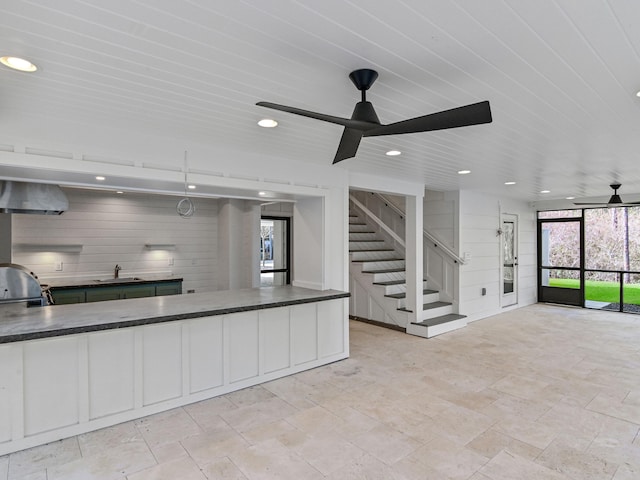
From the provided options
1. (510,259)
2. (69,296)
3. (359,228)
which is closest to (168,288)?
(69,296)

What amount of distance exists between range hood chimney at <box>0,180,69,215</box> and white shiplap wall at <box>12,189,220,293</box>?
1.60 m

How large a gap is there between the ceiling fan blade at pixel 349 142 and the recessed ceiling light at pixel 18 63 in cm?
169

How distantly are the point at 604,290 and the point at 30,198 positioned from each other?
33.8 ft

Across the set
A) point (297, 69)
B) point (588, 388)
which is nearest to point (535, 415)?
point (588, 388)

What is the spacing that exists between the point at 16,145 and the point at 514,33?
3.24 m

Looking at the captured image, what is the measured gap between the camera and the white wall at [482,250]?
662 centimetres

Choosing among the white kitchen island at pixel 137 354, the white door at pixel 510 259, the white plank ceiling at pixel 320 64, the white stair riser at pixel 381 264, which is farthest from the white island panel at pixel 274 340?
the white door at pixel 510 259

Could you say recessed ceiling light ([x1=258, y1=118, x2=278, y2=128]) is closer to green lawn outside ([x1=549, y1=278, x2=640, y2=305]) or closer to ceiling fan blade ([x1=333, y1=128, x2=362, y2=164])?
ceiling fan blade ([x1=333, y1=128, x2=362, y2=164])

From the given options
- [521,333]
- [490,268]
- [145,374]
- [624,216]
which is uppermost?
[624,216]

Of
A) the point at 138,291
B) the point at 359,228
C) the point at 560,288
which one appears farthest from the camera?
the point at 560,288

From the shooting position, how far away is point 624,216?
8164mm

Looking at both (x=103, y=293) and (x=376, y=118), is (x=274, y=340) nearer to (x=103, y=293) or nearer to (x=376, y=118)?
(x=376, y=118)

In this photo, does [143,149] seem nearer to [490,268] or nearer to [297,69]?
[297,69]

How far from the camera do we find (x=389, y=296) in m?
6.19
